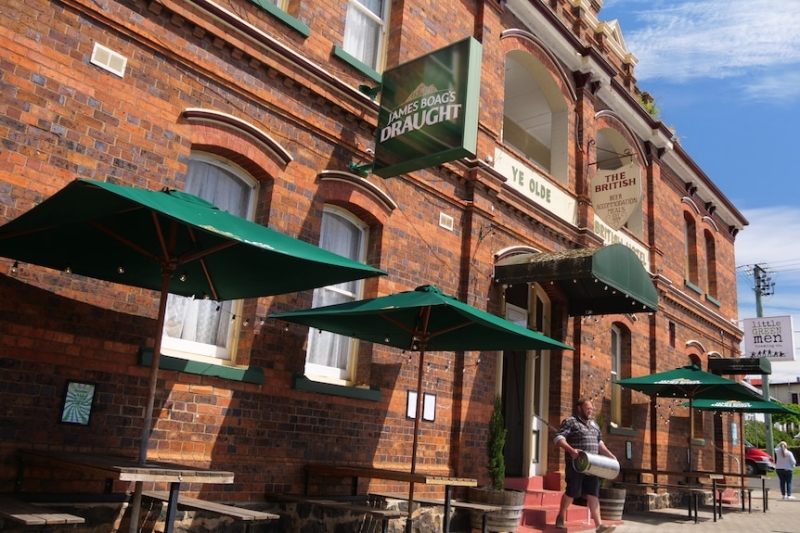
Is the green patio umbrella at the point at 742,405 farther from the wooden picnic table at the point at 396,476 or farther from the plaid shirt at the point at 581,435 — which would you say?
the wooden picnic table at the point at 396,476

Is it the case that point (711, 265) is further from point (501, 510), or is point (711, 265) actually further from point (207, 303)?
point (207, 303)

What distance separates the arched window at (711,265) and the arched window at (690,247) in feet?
4.60

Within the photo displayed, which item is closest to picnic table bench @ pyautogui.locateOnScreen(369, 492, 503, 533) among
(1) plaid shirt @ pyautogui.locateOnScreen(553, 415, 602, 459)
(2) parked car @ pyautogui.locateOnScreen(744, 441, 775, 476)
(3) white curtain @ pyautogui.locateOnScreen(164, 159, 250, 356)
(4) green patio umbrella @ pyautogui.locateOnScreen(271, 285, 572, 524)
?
(4) green patio umbrella @ pyautogui.locateOnScreen(271, 285, 572, 524)

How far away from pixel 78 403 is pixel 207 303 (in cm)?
186

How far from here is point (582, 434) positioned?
936 cm

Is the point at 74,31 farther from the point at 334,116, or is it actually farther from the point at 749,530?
the point at 749,530

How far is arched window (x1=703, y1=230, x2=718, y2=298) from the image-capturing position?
2141cm

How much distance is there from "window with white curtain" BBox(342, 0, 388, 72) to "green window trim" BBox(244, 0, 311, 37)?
3.55 ft

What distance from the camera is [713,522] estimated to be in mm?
13781

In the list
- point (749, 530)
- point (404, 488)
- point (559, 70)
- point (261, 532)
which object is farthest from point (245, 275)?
point (749, 530)

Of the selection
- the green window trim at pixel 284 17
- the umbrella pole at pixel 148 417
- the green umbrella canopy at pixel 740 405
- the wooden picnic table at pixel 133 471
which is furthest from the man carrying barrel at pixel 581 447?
the green umbrella canopy at pixel 740 405

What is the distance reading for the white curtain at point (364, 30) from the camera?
31.9 ft

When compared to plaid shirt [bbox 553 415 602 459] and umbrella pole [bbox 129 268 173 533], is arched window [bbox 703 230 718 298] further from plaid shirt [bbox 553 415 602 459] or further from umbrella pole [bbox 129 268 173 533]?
umbrella pole [bbox 129 268 173 533]

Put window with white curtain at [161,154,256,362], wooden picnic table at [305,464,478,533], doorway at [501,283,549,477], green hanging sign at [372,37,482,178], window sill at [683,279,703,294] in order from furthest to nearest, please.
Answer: window sill at [683,279,703,294], doorway at [501,283,549,477], green hanging sign at [372,37,482,178], window with white curtain at [161,154,256,362], wooden picnic table at [305,464,478,533]
